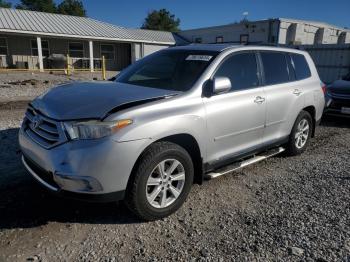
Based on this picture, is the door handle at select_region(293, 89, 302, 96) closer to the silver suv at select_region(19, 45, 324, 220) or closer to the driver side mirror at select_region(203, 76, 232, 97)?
the silver suv at select_region(19, 45, 324, 220)

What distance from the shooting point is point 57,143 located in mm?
2877

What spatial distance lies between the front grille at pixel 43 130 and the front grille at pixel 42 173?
24 centimetres

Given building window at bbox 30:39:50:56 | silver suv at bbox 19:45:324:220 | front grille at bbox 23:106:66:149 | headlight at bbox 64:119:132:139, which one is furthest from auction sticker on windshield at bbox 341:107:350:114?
building window at bbox 30:39:50:56

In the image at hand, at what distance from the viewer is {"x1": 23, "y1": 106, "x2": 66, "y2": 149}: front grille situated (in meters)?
2.91

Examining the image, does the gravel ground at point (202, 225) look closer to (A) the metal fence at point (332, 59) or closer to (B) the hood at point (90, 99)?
(B) the hood at point (90, 99)

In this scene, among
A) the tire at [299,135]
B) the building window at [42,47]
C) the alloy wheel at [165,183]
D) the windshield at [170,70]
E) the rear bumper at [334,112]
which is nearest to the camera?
the alloy wheel at [165,183]

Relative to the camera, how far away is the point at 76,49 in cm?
2544

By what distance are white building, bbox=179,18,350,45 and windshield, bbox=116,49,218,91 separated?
18160mm

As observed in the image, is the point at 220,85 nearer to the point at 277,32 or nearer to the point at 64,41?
the point at 277,32

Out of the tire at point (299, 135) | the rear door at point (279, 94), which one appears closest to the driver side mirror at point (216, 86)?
the rear door at point (279, 94)

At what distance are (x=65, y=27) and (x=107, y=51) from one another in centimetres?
406

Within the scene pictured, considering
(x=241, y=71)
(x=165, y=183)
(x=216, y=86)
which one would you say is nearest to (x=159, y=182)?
(x=165, y=183)

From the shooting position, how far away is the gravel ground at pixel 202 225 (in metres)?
2.82

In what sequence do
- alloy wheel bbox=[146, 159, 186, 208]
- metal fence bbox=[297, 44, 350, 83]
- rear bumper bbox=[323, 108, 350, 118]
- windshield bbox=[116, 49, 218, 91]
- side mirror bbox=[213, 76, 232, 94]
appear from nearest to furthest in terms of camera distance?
1. alloy wheel bbox=[146, 159, 186, 208]
2. side mirror bbox=[213, 76, 232, 94]
3. windshield bbox=[116, 49, 218, 91]
4. rear bumper bbox=[323, 108, 350, 118]
5. metal fence bbox=[297, 44, 350, 83]
